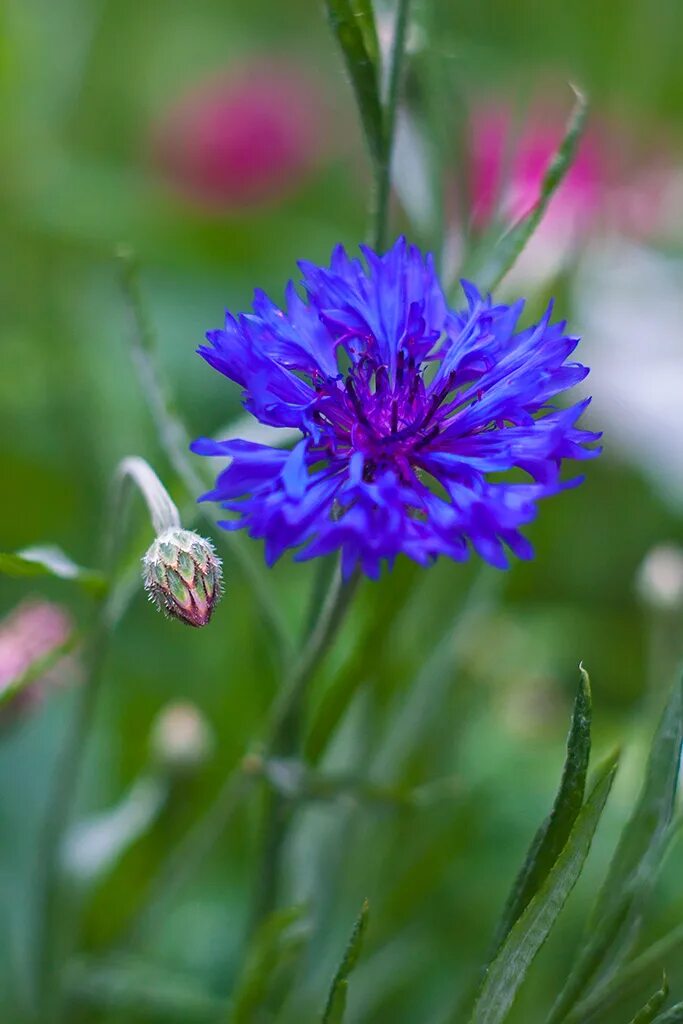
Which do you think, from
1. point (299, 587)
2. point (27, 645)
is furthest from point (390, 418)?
point (299, 587)

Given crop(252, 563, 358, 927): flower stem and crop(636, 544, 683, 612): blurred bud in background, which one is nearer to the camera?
crop(252, 563, 358, 927): flower stem

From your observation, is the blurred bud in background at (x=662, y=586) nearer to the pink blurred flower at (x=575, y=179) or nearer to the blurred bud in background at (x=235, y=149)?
the pink blurred flower at (x=575, y=179)

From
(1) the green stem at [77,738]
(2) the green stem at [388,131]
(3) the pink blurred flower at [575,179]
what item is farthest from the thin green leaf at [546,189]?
(3) the pink blurred flower at [575,179]

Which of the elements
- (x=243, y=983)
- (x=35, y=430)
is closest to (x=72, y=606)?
(x=35, y=430)

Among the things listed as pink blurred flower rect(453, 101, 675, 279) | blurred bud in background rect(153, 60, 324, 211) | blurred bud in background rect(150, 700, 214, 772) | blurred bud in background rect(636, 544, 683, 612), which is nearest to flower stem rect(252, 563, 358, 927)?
blurred bud in background rect(150, 700, 214, 772)

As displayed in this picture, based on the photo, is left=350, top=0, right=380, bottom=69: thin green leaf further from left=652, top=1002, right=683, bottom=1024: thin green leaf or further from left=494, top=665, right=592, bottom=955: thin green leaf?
left=652, top=1002, right=683, bottom=1024: thin green leaf
